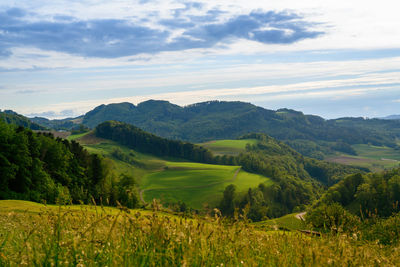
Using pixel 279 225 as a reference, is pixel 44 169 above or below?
below

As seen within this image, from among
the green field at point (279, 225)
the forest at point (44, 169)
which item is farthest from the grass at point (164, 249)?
the forest at point (44, 169)

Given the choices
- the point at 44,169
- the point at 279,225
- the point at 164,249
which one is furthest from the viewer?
the point at 44,169

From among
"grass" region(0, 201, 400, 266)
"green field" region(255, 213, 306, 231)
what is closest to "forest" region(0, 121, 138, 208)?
"green field" region(255, 213, 306, 231)

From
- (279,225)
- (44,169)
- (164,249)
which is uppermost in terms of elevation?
(279,225)

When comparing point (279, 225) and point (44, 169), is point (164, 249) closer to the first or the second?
point (279, 225)

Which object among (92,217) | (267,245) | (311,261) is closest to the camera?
(311,261)

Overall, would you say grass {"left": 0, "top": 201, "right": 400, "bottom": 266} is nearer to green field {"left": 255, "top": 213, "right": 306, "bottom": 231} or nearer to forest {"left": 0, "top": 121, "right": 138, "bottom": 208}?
green field {"left": 255, "top": 213, "right": 306, "bottom": 231}

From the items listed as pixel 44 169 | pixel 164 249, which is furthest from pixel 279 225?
pixel 44 169

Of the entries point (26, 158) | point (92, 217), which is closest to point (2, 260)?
point (92, 217)

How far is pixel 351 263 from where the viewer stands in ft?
16.2

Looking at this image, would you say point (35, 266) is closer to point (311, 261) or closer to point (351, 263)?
point (311, 261)

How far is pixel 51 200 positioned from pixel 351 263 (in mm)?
71980

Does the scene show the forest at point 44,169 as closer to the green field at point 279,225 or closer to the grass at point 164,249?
the green field at point 279,225

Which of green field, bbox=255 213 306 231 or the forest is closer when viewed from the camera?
green field, bbox=255 213 306 231
